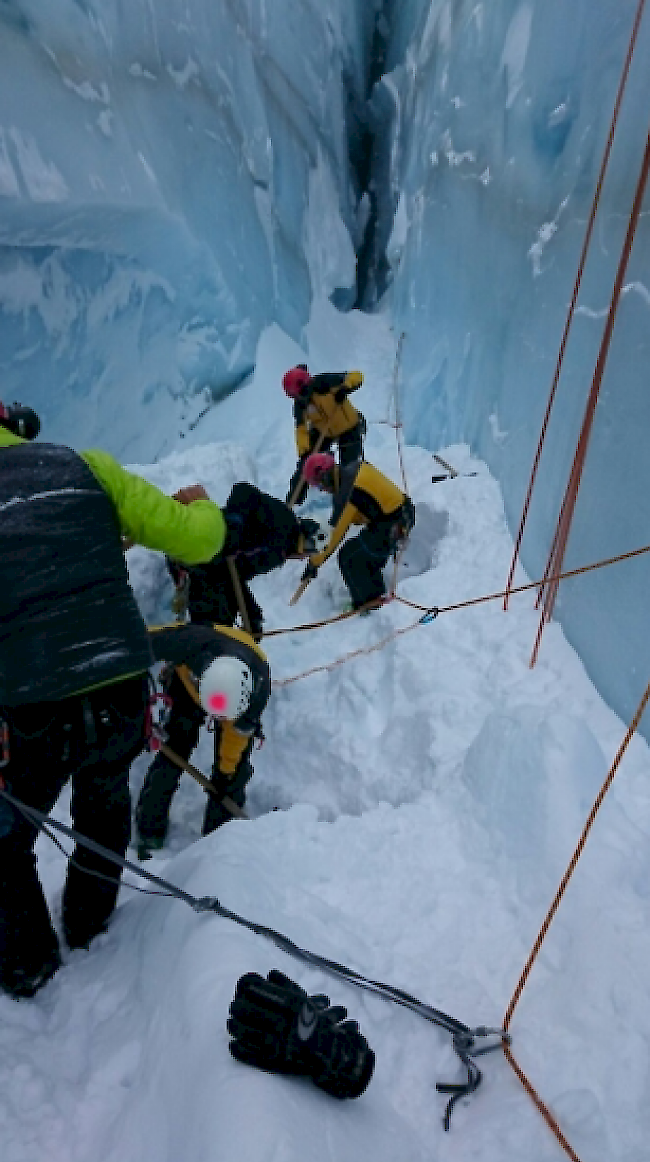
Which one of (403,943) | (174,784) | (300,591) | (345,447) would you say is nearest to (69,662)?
(403,943)

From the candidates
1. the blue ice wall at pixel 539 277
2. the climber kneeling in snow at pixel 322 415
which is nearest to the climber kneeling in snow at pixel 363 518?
the blue ice wall at pixel 539 277

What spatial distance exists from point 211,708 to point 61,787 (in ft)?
1.76

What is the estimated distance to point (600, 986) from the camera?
1.44 m

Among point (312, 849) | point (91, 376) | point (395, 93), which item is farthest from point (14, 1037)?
point (395, 93)

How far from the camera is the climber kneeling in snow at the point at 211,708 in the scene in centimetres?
196

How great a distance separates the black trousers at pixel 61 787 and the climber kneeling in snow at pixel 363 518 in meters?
2.41

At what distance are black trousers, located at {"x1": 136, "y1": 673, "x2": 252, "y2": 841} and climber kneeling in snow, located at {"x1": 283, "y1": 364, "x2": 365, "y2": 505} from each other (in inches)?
85.0

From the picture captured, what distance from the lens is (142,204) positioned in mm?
4664

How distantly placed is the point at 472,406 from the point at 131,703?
4182 mm

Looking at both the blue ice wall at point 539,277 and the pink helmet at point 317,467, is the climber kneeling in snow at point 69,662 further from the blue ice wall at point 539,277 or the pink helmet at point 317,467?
the pink helmet at point 317,467

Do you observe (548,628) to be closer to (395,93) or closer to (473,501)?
(473,501)

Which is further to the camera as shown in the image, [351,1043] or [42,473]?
[42,473]

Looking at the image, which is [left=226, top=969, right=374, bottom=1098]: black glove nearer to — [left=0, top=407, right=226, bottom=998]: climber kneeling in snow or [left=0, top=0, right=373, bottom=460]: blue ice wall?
[left=0, top=407, right=226, bottom=998]: climber kneeling in snow

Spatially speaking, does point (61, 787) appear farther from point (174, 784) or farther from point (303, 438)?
point (303, 438)
